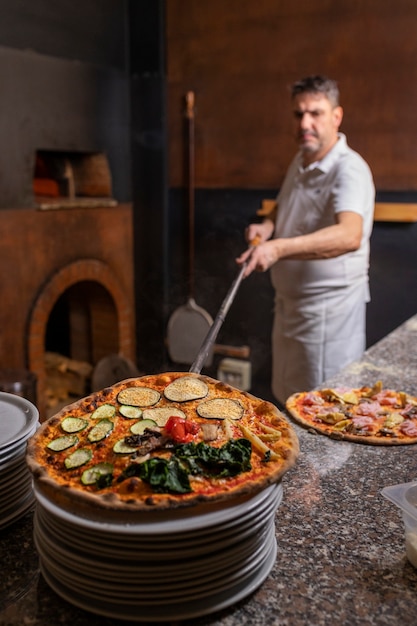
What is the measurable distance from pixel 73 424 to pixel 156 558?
41cm

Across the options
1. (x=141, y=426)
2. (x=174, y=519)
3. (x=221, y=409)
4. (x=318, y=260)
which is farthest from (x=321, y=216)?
(x=174, y=519)

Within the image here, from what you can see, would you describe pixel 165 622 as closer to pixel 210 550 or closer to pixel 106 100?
pixel 210 550

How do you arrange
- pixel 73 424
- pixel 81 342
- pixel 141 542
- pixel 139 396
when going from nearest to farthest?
pixel 141 542 < pixel 73 424 < pixel 139 396 < pixel 81 342

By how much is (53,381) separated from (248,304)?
172 centimetres

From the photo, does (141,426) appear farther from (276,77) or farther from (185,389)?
(276,77)

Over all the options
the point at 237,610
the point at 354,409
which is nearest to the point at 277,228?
the point at 354,409

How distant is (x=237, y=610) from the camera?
3.71ft

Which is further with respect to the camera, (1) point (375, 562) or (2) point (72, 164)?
(2) point (72, 164)

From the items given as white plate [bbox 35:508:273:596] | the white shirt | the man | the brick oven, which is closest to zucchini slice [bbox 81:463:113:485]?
white plate [bbox 35:508:273:596]

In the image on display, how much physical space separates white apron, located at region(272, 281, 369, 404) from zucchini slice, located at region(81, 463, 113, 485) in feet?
7.91

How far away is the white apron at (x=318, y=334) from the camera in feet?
11.3

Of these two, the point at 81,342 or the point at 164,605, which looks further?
the point at 81,342

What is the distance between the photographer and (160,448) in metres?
1.22

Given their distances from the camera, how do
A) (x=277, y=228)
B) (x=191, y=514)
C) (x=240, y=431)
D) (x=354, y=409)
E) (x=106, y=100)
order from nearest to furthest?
1. (x=191, y=514)
2. (x=240, y=431)
3. (x=354, y=409)
4. (x=277, y=228)
5. (x=106, y=100)
